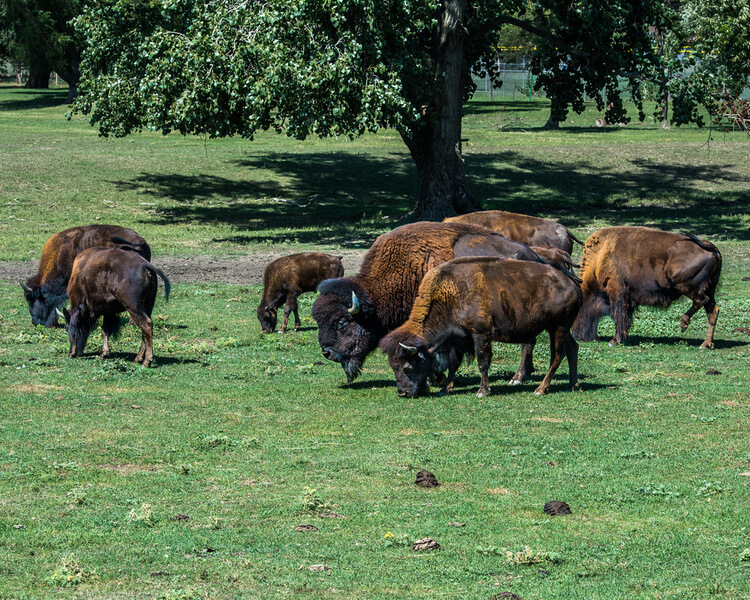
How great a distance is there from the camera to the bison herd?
1136 centimetres

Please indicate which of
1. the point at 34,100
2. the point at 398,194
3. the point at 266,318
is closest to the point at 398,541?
the point at 266,318

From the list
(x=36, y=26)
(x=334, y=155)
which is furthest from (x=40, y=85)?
(x=334, y=155)

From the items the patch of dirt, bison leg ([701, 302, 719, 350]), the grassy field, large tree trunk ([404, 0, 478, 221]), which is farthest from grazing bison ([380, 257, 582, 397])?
large tree trunk ([404, 0, 478, 221])

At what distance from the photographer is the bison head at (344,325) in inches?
Result: 477

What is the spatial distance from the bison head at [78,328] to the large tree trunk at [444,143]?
16221 millimetres

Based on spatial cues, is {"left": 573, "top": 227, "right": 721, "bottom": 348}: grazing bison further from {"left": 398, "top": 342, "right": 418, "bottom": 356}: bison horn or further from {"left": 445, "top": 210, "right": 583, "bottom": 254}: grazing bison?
{"left": 398, "top": 342, "right": 418, "bottom": 356}: bison horn

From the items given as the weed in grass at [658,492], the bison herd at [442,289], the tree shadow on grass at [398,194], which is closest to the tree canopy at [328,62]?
the tree shadow on grass at [398,194]

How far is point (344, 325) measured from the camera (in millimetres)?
12156

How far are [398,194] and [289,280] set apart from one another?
19641 mm

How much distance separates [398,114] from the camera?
81.3 ft

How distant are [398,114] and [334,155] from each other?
16629 mm

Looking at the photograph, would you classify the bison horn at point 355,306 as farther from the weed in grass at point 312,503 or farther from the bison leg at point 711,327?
the bison leg at point 711,327

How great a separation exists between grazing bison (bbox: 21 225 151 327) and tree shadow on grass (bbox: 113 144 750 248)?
9.56 meters

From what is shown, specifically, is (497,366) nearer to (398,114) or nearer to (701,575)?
(701,575)
